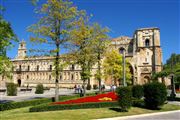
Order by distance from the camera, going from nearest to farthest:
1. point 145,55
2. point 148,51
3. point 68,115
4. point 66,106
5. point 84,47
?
point 68,115, point 66,106, point 84,47, point 145,55, point 148,51

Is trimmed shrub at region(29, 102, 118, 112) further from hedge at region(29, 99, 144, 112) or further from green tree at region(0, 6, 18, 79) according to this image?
green tree at region(0, 6, 18, 79)

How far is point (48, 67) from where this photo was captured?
284ft

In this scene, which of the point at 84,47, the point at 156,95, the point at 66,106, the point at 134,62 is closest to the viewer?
the point at 66,106

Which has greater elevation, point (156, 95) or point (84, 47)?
point (84, 47)

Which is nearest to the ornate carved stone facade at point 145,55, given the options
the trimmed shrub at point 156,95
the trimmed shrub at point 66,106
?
the trimmed shrub at point 156,95

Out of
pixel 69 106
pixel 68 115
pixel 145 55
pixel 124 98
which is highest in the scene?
pixel 145 55

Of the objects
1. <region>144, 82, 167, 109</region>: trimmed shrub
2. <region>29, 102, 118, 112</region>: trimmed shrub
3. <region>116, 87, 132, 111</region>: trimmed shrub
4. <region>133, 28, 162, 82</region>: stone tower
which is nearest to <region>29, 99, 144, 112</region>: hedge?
<region>29, 102, 118, 112</region>: trimmed shrub

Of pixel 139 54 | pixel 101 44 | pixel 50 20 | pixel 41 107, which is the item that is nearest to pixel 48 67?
pixel 139 54

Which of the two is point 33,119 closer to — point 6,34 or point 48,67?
point 6,34

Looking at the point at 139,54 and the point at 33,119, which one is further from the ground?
the point at 139,54

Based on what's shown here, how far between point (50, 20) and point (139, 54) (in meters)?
48.9

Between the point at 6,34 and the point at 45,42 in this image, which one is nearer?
the point at 6,34

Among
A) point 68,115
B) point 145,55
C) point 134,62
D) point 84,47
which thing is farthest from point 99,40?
point 145,55

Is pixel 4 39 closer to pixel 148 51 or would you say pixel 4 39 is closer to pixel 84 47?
pixel 84 47
